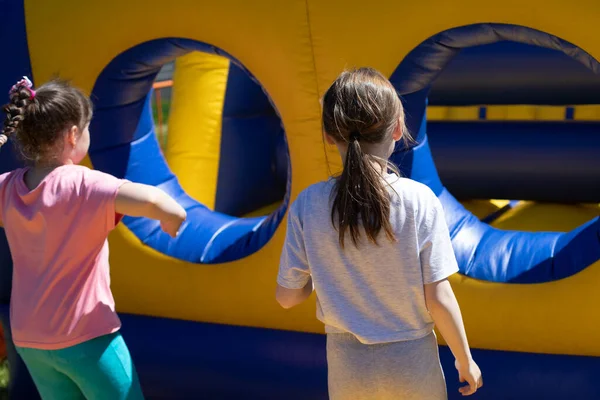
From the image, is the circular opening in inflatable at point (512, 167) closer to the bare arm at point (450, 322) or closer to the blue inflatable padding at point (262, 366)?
the blue inflatable padding at point (262, 366)

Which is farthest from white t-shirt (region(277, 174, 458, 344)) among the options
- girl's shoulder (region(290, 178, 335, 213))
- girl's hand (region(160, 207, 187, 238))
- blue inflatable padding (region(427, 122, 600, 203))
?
blue inflatable padding (region(427, 122, 600, 203))

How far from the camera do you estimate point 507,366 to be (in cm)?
243

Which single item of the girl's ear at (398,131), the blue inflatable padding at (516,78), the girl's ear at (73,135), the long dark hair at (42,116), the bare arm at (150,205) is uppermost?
the girl's ear at (398,131)

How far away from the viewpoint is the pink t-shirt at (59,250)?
1907 mm

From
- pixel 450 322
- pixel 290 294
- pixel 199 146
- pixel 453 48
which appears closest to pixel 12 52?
pixel 199 146

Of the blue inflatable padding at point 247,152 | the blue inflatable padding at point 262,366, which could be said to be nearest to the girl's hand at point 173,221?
the blue inflatable padding at point 262,366

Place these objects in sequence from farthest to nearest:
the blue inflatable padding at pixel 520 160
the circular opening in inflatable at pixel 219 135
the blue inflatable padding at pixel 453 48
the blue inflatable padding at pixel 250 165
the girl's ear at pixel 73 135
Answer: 1. the blue inflatable padding at pixel 250 165
2. the circular opening in inflatable at pixel 219 135
3. the blue inflatable padding at pixel 520 160
4. the blue inflatable padding at pixel 453 48
5. the girl's ear at pixel 73 135

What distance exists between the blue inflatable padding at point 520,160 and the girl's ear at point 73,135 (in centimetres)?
214

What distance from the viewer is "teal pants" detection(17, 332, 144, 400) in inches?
77.3

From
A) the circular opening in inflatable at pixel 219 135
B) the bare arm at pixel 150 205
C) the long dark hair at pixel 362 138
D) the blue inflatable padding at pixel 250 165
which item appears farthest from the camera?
the blue inflatable padding at pixel 250 165

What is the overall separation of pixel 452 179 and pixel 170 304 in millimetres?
1505

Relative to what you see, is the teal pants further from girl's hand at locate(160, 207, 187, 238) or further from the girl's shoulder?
the girl's shoulder

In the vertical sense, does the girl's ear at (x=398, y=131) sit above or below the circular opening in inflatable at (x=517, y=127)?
above

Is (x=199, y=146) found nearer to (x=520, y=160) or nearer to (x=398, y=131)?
(x=520, y=160)
